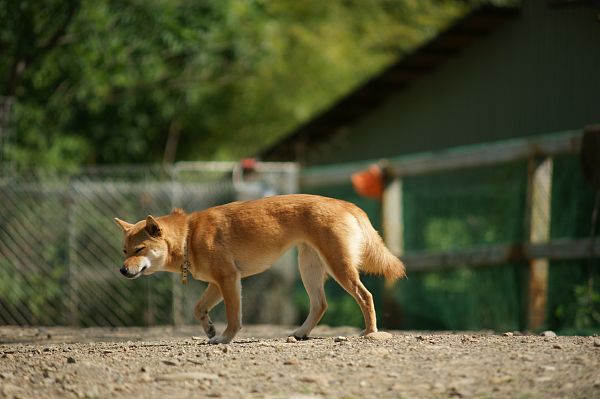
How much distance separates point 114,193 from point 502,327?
5507 millimetres

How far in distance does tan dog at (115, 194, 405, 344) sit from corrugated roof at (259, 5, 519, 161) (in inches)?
279

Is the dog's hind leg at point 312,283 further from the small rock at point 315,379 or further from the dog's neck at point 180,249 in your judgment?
the small rock at point 315,379

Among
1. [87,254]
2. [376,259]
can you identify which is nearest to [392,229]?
[87,254]

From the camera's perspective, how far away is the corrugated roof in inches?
563

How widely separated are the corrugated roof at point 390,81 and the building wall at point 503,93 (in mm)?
139

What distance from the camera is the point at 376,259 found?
7.83m

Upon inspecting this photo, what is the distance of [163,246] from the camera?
26.3 ft

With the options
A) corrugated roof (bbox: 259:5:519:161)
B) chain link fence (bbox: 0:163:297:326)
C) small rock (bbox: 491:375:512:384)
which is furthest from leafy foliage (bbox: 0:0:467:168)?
small rock (bbox: 491:375:512:384)

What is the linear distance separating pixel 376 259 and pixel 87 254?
6.14 metres

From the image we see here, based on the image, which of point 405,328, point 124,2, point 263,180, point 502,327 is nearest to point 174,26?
point 124,2

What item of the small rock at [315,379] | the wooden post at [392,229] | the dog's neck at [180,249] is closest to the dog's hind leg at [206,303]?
the dog's neck at [180,249]

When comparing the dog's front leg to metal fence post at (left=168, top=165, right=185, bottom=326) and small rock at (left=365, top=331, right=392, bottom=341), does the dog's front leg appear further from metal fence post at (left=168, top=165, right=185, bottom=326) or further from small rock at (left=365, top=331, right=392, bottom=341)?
metal fence post at (left=168, top=165, right=185, bottom=326)

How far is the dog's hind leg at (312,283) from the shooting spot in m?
7.95

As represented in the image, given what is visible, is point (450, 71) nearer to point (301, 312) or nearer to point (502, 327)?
point (301, 312)
